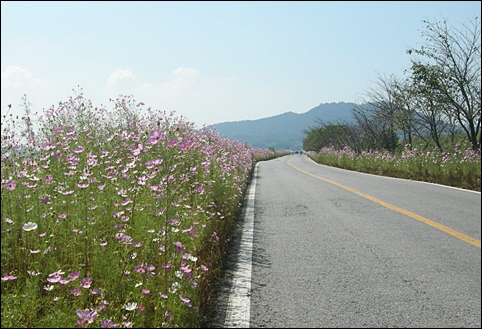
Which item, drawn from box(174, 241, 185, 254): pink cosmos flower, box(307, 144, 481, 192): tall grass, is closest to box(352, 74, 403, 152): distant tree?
box(307, 144, 481, 192): tall grass

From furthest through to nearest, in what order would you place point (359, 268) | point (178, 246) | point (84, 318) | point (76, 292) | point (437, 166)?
point (437, 166)
point (359, 268)
point (178, 246)
point (76, 292)
point (84, 318)

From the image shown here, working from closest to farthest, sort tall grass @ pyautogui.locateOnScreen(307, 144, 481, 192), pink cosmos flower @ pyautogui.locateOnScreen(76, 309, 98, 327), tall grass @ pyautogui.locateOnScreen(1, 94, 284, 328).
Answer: pink cosmos flower @ pyautogui.locateOnScreen(76, 309, 98, 327)
tall grass @ pyautogui.locateOnScreen(1, 94, 284, 328)
tall grass @ pyautogui.locateOnScreen(307, 144, 481, 192)

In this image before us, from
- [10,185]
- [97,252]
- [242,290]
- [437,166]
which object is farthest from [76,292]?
[437,166]

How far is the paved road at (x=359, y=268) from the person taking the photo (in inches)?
133

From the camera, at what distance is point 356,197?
9.70 meters

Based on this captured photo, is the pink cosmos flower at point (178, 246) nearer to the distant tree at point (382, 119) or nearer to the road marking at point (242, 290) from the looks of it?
the road marking at point (242, 290)

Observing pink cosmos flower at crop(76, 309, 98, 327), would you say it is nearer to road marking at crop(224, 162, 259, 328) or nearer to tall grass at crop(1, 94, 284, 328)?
tall grass at crop(1, 94, 284, 328)

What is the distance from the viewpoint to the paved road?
337 cm

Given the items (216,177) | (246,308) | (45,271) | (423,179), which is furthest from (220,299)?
(423,179)

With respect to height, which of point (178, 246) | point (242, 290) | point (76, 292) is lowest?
point (242, 290)

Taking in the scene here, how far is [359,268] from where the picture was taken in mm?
4512

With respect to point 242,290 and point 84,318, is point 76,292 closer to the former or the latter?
point 84,318

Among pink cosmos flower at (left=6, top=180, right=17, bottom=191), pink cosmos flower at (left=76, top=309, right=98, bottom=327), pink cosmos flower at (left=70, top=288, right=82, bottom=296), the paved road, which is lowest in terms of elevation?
the paved road

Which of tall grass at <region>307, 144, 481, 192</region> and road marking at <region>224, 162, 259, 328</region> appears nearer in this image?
road marking at <region>224, 162, 259, 328</region>
